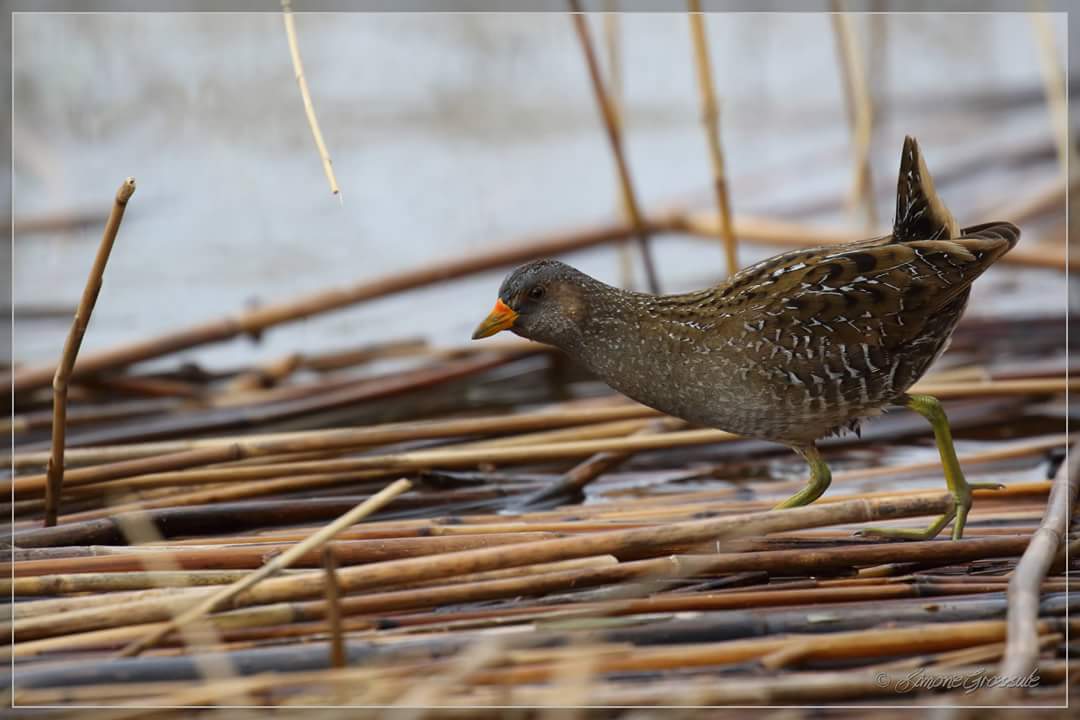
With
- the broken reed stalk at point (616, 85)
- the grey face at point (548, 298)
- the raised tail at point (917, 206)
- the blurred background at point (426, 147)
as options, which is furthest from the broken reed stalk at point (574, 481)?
the blurred background at point (426, 147)

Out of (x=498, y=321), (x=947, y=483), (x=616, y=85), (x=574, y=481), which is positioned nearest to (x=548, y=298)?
A: (x=498, y=321)

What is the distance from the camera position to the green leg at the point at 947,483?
3.08 metres

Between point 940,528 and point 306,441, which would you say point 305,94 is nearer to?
point 306,441

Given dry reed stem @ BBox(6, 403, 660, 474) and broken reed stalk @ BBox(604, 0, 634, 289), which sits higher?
broken reed stalk @ BBox(604, 0, 634, 289)

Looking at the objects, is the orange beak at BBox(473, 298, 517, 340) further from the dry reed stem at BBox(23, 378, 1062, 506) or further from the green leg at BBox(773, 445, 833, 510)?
the green leg at BBox(773, 445, 833, 510)

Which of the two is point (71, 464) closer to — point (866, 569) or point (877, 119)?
point (866, 569)

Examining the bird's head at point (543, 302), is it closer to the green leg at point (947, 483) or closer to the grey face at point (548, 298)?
the grey face at point (548, 298)

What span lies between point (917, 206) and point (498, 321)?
3.68 ft

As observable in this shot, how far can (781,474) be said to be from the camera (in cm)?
404

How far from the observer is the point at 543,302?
346 cm

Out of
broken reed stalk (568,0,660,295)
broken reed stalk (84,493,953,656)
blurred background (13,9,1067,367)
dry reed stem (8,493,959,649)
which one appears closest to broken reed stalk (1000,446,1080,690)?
dry reed stem (8,493,959,649)

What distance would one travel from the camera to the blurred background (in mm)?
6461

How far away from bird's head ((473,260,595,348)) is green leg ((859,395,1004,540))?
2.87 ft

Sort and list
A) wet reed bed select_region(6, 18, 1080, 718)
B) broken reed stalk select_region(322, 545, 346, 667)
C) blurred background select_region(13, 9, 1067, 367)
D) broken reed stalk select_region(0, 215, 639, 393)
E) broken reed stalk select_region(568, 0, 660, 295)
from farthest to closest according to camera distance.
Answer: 1. blurred background select_region(13, 9, 1067, 367)
2. broken reed stalk select_region(568, 0, 660, 295)
3. broken reed stalk select_region(0, 215, 639, 393)
4. wet reed bed select_region(6, 18, 1080, 718)
5. broken reed stalk select_region(322, 545, 346, 667)
